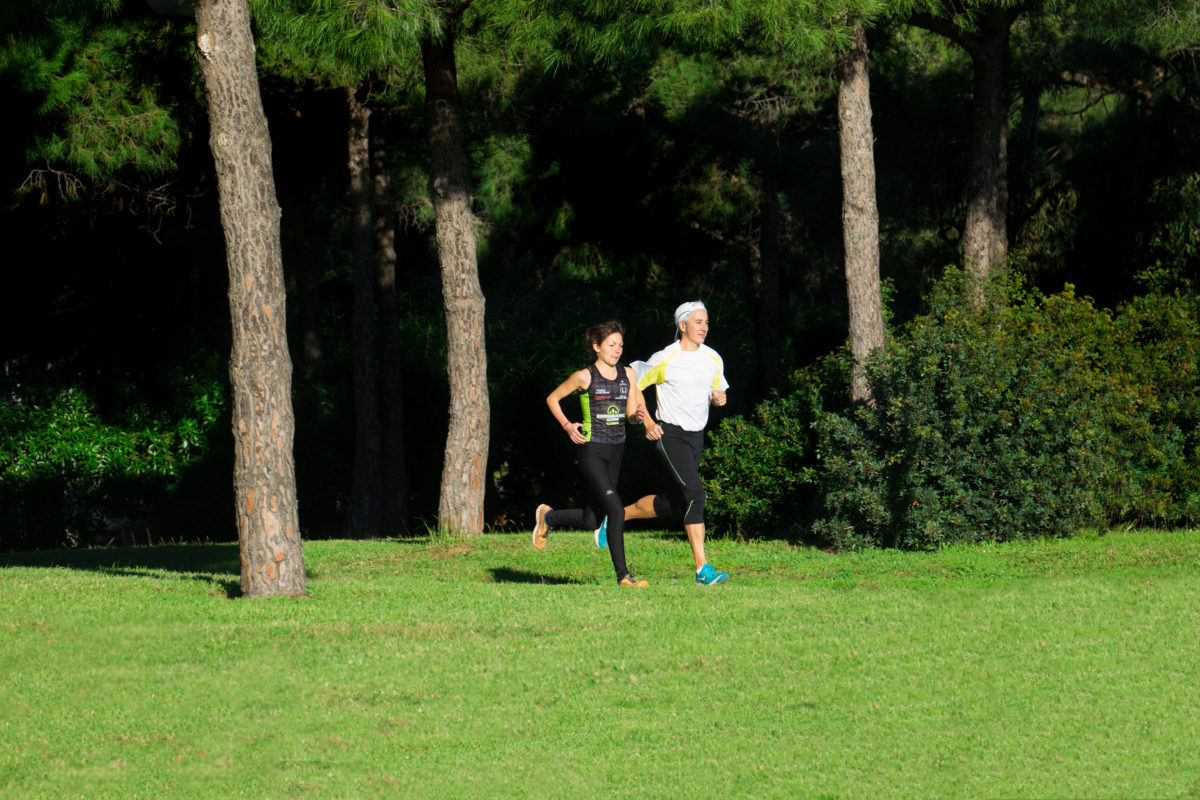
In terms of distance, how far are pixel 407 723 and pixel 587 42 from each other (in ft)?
26.0

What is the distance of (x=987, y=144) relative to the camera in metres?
15.6

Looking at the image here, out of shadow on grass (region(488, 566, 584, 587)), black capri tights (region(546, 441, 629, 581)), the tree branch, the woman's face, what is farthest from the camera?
the tree branch

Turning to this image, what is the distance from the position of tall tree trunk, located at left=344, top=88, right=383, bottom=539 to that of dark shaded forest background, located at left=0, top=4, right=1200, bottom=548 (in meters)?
0.70

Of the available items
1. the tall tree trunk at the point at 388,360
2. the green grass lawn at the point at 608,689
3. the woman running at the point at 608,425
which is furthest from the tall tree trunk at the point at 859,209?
the tall tree trunk at the point at 388,360

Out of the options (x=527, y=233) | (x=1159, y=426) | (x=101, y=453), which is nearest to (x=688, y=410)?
(x=1159, y=426)

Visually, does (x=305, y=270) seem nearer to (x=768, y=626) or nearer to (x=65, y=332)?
(x=65, y=332)

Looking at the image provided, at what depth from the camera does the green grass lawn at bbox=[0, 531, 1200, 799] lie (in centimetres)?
550

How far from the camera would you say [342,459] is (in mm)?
18750

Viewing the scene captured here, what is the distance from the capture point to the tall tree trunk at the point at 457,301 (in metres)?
13.4

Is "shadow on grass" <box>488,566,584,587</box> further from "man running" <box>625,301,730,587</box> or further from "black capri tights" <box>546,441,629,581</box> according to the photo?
"man running" <box>625,301,730,587</box>

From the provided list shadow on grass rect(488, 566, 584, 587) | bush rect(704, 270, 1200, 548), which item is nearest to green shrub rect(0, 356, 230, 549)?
shadow on grass rect(488, 566, 584, 587)

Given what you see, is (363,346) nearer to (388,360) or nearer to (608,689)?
(388,360)

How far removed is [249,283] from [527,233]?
11399mm

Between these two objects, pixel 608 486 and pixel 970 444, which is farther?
pixel 970 444
